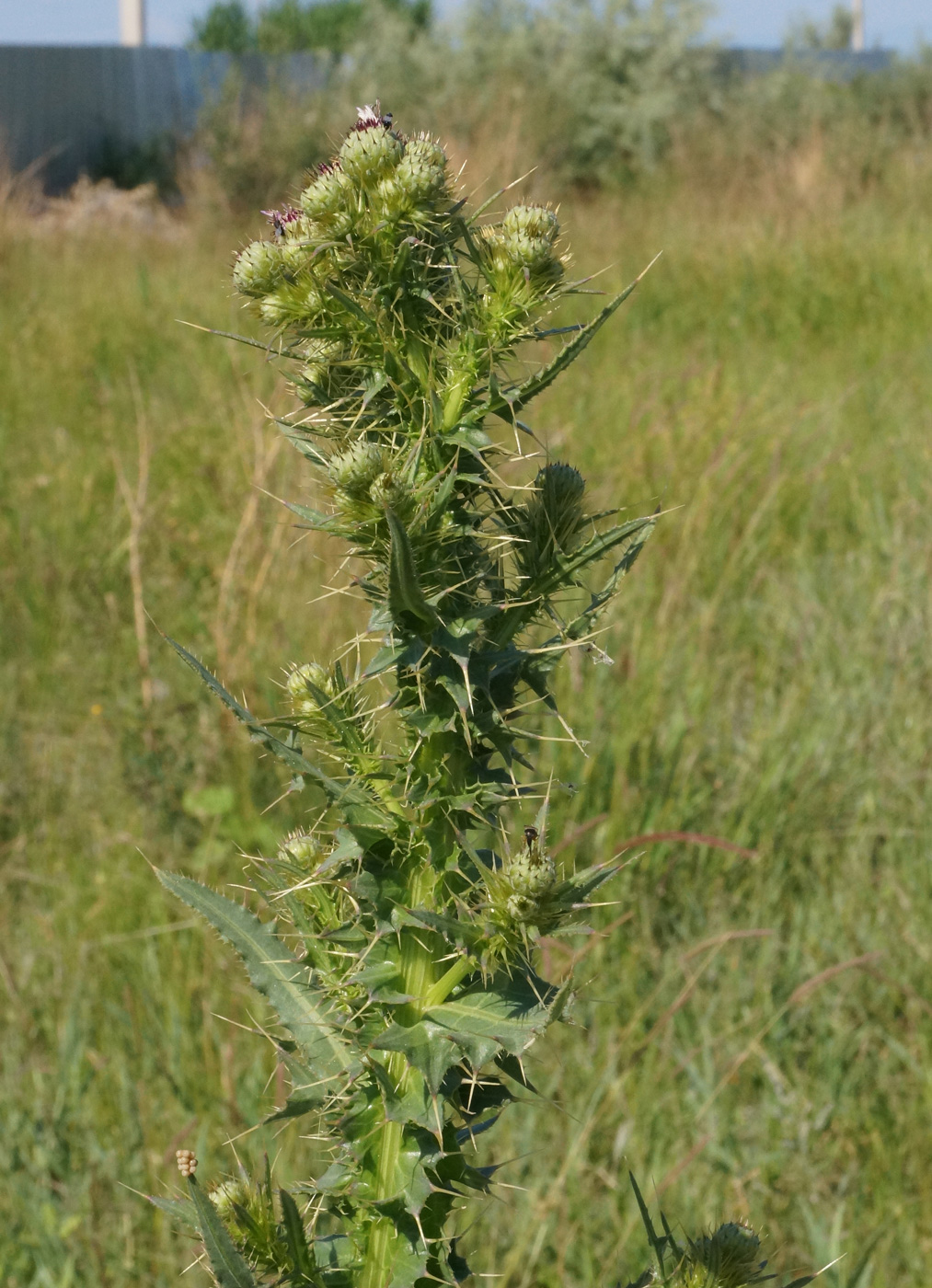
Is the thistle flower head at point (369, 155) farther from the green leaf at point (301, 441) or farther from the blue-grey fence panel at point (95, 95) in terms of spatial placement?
the blue-grey fence panel at point (95, 95)

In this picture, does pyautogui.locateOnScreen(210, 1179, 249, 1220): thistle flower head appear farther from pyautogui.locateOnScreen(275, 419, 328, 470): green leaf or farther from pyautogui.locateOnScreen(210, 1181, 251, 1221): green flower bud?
pyautogui.locateOnScreen(275, 419, 328, 470): green leaf

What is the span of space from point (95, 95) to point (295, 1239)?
25193 mm

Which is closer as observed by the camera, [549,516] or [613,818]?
[549,516]

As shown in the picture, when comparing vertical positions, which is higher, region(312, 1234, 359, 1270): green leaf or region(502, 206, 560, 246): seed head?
region(502, 206, 560, 246): seed head

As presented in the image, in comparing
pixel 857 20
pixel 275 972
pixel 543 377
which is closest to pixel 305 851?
pixel 275 972

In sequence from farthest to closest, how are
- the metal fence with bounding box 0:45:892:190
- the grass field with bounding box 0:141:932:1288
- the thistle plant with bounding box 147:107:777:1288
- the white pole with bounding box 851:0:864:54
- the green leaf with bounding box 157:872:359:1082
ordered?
the white pole with bounding box 851:0:864:54 → the metal fence with bounding box 0:45:892:190 → the grass field with bounding box 0:141:932:1288 → the green leaf with bounding box 157:872:359:1082 → the thistle plant with bounding box 147:107:777:1288

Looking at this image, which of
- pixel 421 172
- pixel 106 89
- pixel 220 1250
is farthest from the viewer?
pixel 106 89

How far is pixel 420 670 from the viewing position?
2.85ft

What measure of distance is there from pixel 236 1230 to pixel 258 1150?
1547 mm

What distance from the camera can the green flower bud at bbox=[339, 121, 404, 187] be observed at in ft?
2.87

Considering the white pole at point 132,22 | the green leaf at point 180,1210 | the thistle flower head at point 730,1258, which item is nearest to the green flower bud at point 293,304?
the green leaf at point 180,1210

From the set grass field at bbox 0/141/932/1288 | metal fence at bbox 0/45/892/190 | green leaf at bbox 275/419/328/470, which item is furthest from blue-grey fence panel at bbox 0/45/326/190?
green leaf at bbox 275/419/328/470

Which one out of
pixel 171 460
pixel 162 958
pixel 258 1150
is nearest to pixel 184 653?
pixel 258 1150

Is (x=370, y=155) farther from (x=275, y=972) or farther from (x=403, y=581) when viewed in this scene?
(x=275, y=972)
